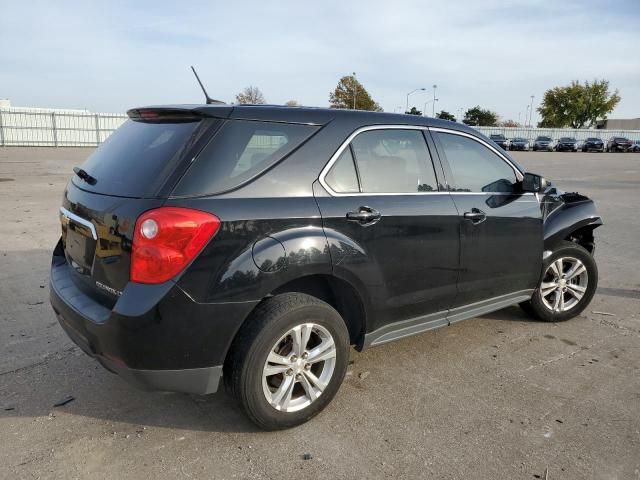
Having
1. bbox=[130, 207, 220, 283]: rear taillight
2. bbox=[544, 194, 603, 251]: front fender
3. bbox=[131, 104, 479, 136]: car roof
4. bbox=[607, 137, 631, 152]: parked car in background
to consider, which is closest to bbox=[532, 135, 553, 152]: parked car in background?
bbox=[607, 137, 631, 152]: parked car in background

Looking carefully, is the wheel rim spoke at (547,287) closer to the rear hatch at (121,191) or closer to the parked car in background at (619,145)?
the rear hatch at (121,191)

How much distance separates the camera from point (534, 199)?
13.9 feet

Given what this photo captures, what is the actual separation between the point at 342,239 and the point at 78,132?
38.1 metres

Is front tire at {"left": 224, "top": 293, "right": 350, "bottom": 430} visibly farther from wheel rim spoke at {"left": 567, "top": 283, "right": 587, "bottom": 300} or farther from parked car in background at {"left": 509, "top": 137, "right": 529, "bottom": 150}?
parked car in background at {"left": 509, "top": 137, "right": 529, "bottom": 150}

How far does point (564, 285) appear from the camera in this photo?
15.1 ft

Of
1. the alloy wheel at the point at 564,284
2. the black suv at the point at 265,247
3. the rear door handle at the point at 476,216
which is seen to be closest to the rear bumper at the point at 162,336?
the black suv at the point at 265,247

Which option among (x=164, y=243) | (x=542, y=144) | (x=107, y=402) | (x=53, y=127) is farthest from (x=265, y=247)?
(x=542, y=144)

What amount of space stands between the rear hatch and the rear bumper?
127 millimetres

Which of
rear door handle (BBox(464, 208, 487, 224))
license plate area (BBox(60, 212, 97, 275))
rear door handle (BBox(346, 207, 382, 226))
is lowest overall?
license plate area (BBox(60, 212, 97, 275))

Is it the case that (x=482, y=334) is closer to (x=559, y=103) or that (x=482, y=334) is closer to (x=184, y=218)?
(x=184, y=218)

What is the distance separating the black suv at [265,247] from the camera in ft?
8.30

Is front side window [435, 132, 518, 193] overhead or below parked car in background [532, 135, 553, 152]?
below

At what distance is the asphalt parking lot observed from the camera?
2.63 metres

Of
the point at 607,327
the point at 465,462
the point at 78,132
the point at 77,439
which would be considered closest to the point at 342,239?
the point at 465,462
